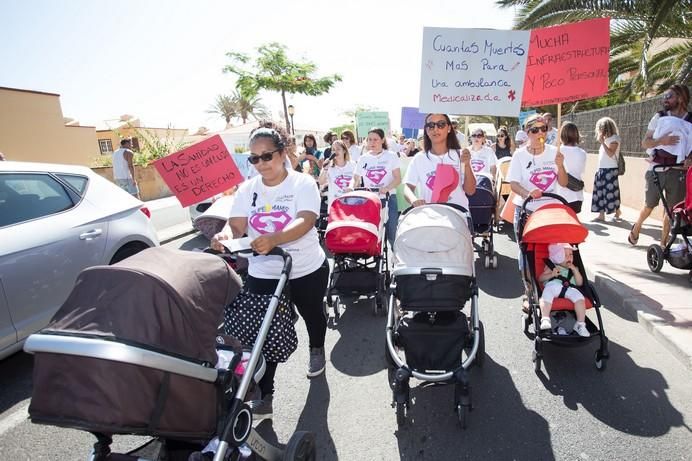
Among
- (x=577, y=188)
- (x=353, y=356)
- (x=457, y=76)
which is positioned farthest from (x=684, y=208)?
(x=353, y=356)

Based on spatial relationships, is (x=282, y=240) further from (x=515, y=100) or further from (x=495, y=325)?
(x=515, y=100)

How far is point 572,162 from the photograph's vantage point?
5.22m

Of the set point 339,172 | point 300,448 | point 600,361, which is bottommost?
point 600,361

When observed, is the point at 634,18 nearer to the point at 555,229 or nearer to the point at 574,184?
the point at 574,184

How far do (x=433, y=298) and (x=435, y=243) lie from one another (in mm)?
396

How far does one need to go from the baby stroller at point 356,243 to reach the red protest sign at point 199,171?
1.21 metres

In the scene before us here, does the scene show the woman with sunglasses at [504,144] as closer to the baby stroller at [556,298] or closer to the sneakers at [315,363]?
the baby stroller at [556,298]

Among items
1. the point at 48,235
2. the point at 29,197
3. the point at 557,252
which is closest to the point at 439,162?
the point at 557,252

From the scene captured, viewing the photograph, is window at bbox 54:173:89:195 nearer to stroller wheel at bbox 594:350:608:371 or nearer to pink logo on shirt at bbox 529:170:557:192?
pink logo on shirt at bbox 529:170:557:192

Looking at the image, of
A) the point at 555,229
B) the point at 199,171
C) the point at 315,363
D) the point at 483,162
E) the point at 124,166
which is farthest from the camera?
the point at 124,166

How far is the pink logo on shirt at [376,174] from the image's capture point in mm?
6223

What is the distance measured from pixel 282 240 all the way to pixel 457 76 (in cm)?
A: 293

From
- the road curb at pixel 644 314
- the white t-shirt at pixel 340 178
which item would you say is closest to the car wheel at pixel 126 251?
the white t-shirt at pixel 340 178

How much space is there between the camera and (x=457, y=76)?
455 cm
